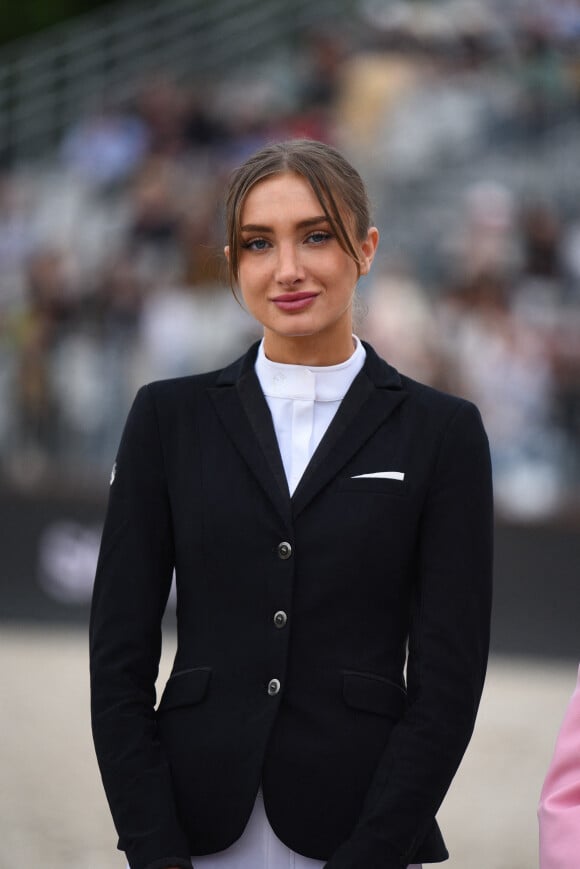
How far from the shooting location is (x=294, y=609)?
2.28 m

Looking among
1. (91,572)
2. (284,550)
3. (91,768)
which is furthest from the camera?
(91,572)

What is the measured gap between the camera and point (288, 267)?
2289 millimetres

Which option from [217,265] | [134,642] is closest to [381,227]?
[217,265]

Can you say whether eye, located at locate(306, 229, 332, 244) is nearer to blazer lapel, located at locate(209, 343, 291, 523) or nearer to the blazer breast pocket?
blazer lapel, located at locate(209, 343, 291, 523)

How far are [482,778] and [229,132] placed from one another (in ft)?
21.8

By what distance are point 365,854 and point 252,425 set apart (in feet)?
2.21

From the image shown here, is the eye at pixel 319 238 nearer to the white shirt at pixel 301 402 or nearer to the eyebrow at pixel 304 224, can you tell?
the eyebrow at pixel 304 224

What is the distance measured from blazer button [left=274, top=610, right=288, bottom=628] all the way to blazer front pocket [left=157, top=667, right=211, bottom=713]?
0.13 meters

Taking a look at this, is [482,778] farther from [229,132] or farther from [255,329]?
[229,132]

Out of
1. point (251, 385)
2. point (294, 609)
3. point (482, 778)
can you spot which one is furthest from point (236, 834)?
point (482, 778)

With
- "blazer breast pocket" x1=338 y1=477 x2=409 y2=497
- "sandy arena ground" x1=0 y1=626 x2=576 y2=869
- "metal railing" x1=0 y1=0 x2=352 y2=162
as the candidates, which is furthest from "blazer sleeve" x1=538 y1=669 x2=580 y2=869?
"metal railing" x1=0 y1=0 x2=352 y2=162

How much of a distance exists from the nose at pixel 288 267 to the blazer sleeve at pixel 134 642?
0.31 m

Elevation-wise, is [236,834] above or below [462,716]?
below

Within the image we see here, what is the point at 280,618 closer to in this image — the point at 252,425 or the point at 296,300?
the point at 252,425
